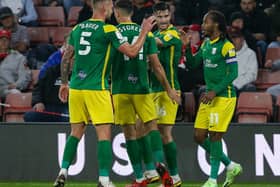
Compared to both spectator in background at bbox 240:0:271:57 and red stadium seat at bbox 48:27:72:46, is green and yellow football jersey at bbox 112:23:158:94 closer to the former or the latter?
red stadium seat at bbox 48:27:72:46

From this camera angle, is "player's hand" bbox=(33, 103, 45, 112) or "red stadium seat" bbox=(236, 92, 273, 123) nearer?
"player's hand" bbox=(33, 103, 45, 112)

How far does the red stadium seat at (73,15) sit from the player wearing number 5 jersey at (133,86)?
234 inches

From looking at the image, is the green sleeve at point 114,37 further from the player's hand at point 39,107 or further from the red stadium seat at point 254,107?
the red stadium seat at point 254,107

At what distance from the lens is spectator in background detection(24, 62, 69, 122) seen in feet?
55.3

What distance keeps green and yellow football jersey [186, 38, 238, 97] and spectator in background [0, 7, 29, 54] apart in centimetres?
513

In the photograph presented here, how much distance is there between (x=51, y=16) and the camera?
19812 millimetres

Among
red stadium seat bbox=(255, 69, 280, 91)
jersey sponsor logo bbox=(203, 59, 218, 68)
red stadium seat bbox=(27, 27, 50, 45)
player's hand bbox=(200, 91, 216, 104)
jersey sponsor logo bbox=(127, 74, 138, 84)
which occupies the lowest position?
red stadium seat bbox=(255, 69, 280, 91)

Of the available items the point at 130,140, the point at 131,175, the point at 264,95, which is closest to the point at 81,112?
the point at 130,140

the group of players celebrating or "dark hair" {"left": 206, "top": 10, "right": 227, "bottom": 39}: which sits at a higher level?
"dark hair" {"left": 206, "top": 10, "right": 227, "bottom": 39}

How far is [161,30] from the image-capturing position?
14.5 m

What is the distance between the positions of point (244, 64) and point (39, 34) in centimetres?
358

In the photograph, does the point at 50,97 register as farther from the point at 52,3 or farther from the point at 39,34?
the point at 52,3

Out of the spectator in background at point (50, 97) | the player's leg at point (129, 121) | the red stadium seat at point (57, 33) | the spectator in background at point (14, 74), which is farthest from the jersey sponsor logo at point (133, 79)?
the red stadium seat at point (57, 33)

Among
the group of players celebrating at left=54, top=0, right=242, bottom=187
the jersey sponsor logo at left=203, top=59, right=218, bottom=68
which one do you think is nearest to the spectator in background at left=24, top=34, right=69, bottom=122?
the group of players celebrating at left=54, top=0, right=242, bottom=187
